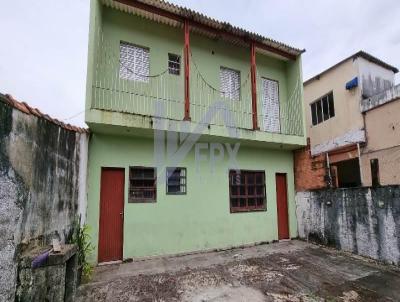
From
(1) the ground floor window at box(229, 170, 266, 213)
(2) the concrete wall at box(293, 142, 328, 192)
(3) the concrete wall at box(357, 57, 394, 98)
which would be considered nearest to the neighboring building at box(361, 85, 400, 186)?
(3) the concrete wall at box(357, 57, 394, 98)

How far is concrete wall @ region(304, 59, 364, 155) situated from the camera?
916cm

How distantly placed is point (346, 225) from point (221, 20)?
292 inches

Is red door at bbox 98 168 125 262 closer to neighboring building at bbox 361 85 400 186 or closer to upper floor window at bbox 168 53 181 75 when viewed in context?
upper floor window at bbox 168 53 181 75

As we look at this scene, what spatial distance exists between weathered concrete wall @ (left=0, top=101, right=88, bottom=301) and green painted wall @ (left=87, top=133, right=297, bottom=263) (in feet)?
4.34

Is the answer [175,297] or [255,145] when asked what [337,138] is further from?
[175,297]

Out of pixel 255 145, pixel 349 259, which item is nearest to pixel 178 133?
pixel 255 145

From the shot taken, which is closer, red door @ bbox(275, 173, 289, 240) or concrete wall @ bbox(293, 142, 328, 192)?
concrete wall @ bbox(293, 142, 328, 192)

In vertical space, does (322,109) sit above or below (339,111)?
above

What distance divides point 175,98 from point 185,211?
11.6 ft

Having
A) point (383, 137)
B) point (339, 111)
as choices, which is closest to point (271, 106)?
point (339, 111)

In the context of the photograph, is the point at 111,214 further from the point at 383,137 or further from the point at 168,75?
the point at 383,137

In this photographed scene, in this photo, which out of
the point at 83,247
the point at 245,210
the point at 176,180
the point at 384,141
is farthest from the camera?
the point at 245,210

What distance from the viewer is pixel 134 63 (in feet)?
23.7

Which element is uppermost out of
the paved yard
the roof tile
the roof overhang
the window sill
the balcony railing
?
the roof overhang
